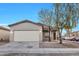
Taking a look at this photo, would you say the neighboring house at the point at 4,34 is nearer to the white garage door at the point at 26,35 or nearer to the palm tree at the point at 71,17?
the white garage door at the point at 26,35

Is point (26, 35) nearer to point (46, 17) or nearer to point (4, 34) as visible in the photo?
point (4, 34)

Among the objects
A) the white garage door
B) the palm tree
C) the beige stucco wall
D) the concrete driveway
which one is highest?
the palm tree

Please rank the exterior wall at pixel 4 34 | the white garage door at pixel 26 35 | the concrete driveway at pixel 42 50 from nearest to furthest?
the concrete driveway at pixel 42 50 < the exterior wall at pixel 4 34 < the white garage door at pixel 26 35

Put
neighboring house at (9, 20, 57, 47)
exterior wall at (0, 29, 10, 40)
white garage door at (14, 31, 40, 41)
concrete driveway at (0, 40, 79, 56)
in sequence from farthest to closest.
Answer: white garage door at (14, 31, 40, 41) < neighboring house at (9, 20, 57, 47) < exterior wall at (0, 29, 10, 40) < concrete driveway at (0, 40, 79, 56)

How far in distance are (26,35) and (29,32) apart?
164 mm

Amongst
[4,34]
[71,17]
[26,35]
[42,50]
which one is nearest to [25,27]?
[26,35]

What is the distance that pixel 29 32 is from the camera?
9.34 m

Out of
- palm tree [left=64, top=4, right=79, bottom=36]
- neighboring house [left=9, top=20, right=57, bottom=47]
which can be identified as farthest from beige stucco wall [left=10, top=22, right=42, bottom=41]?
palm tree [left=64, top=4, right=79, bottom=36]

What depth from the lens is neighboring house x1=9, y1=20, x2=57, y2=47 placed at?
29.9ft

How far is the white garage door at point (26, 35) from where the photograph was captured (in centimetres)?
923

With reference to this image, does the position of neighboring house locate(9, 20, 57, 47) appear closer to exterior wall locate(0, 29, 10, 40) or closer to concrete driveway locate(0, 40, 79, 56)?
exterior wall locate(0, 29, 10, 40)

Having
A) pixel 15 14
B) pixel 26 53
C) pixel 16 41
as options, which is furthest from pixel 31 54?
pixel 15 14

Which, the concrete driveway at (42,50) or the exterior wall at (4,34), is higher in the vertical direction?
the exterior wall at (4,34)

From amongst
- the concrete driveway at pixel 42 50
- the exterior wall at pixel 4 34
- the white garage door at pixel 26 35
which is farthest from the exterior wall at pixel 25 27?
the concrete driveway at pixel 42 50
